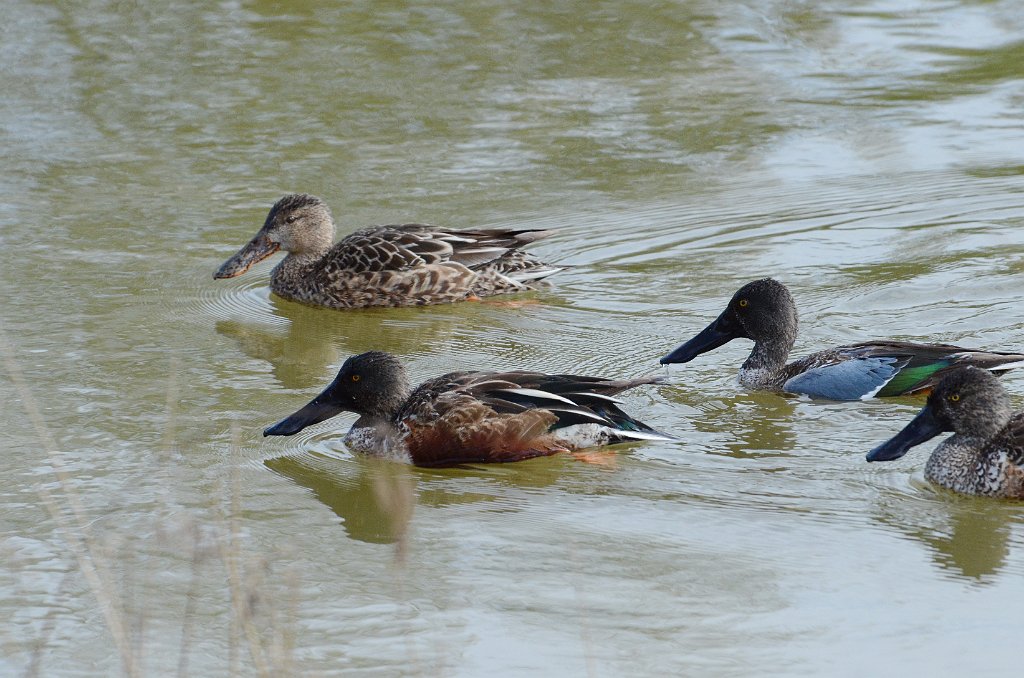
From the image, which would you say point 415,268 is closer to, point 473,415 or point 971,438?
point 473,415

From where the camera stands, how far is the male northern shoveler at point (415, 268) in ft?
35.9

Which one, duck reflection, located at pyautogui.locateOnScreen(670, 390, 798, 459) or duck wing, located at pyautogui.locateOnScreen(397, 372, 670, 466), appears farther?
duck reflection, located at pyautogui.locateOnScreen(670, 390, 798, 459)

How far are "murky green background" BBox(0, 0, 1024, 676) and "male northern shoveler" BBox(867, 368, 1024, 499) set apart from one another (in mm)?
147

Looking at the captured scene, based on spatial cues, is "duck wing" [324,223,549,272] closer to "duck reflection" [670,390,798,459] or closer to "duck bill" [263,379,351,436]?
"duck reflection" [670,390,798,459]

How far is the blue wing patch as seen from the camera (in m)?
8.29

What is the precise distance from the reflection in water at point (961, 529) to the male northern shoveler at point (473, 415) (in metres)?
1.27

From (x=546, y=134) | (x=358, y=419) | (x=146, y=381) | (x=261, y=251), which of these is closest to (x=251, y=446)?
(x=358, y=419)

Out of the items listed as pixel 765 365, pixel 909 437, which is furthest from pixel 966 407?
pixel 765 365

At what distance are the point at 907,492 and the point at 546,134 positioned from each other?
726 cm

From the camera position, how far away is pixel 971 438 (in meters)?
7.16

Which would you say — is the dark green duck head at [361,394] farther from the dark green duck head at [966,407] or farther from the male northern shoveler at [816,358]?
the dark green duck head at [966,407]

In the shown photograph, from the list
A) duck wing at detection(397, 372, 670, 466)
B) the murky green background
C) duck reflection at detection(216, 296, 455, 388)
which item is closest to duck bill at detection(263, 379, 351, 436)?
the murky green background

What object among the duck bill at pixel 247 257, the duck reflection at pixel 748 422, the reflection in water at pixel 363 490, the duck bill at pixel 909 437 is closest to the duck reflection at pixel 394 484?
the reflection in water at pixel 363 490

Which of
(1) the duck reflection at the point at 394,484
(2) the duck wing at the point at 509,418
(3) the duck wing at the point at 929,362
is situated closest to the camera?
(1) the duck reflection at the point at 394,484
